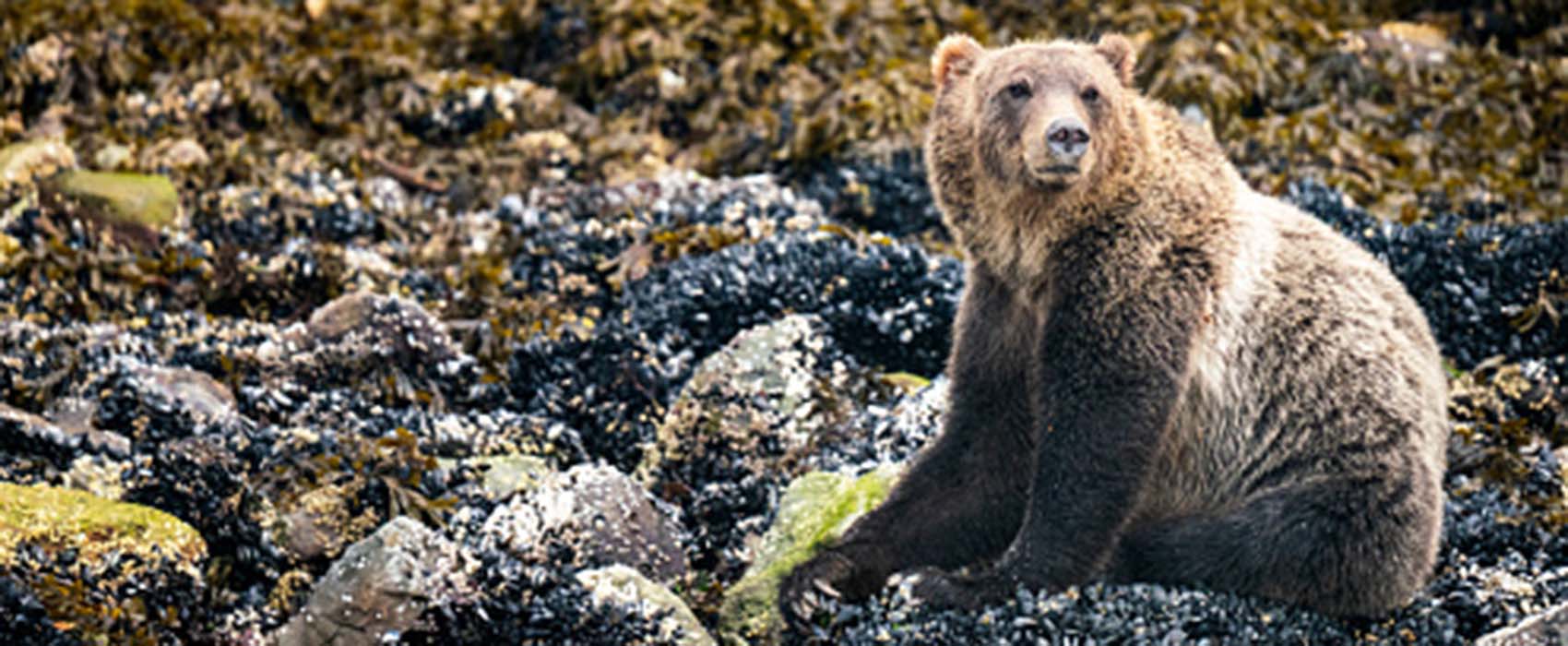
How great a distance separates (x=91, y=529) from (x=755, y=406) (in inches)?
95.5

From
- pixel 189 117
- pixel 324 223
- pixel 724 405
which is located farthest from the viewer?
pixel 189 117

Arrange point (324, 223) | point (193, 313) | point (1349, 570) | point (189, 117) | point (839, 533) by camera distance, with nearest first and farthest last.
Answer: point (1349, 570) → point (839, 533) → point (193, 313) → point (324, 223) → point (189, 117)

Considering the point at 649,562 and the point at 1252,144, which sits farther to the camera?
the point at 1252,144

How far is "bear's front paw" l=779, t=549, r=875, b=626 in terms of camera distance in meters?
5.27

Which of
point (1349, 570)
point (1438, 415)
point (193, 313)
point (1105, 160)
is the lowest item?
point (193, 313)

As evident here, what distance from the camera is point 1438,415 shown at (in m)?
5.25

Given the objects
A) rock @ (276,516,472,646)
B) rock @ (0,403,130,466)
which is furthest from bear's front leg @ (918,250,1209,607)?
rock @ (0,403,130,466)

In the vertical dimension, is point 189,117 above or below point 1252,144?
below

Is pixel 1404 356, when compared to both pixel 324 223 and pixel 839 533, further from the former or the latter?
pixel 324 223

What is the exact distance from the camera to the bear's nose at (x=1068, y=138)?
15.7ft

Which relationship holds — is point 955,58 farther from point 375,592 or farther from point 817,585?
point 375,592

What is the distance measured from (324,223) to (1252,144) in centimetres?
489

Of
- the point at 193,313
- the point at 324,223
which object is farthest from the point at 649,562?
the point at 324,223

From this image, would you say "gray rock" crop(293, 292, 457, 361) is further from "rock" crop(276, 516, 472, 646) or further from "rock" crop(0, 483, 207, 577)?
"rock" crop(276, 516, 472, 646)
